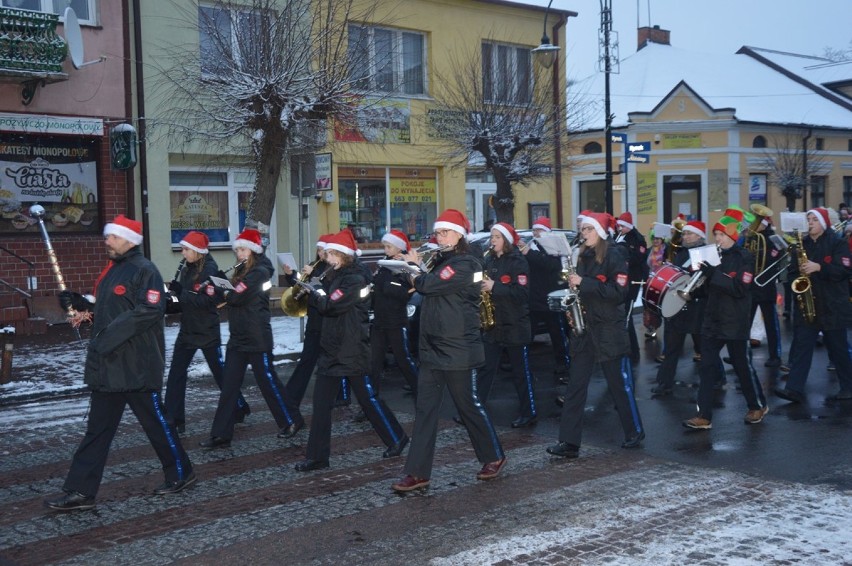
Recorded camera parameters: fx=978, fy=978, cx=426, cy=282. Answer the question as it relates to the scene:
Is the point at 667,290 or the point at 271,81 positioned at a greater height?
the point at 271,81

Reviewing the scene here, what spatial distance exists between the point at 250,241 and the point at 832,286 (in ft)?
19.0

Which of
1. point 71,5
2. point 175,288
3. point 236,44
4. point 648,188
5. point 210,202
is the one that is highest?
point 71,5

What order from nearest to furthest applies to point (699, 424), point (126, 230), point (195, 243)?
1. point (126, 230)
2. point (699, 424)
3. point (195, 243)

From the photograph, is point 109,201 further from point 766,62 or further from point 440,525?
point 766,62

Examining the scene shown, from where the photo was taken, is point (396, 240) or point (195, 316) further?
point (195, 316)

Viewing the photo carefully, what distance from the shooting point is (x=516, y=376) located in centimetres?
934

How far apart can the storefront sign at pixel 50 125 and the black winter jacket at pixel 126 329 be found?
460 inches

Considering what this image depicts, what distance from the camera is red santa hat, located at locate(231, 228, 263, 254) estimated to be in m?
8.78

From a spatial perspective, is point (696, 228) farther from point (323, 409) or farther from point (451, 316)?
point (323, 409)

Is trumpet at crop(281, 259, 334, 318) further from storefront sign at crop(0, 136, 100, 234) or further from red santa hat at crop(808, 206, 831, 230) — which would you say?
storefront sign at crop(0, 136, 100, 234)

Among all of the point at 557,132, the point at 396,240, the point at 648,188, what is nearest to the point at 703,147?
the point at 648,188

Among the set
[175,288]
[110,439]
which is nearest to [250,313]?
[175,288]

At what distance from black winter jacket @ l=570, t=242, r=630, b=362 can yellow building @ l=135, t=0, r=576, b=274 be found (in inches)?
400

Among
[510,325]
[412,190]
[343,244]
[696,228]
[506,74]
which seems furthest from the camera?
[412,190]
